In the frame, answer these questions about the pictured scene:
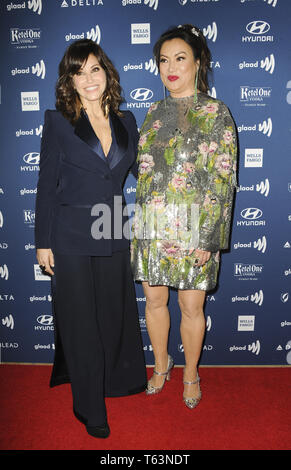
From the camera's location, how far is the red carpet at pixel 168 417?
188 centimetres

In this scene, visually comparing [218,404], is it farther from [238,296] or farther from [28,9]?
[28,9]

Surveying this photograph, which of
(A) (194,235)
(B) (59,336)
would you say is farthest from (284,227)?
(B) (59,336)

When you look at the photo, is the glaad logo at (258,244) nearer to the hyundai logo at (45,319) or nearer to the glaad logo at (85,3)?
the hyundai logo at (45,319)

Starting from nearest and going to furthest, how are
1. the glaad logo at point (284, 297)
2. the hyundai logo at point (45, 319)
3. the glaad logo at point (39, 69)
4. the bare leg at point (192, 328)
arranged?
1. the bare leg at point (192, 328)
2. the glaad logo at point (39, 69)
3. the glaad logo at point (284, 297)
4. the hyundai logo at point (45, 319)

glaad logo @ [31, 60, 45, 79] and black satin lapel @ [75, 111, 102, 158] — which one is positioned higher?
glaad logo @ [31, 60, 45, 79]

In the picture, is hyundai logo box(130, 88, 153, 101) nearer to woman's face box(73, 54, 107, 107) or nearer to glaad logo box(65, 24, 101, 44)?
glaad logo box(65, 24, 101, 44)

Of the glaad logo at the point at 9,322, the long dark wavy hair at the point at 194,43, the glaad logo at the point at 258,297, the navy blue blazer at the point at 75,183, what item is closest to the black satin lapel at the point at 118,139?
the navy blue blazer at the point at 75,183

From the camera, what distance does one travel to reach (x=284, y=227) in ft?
8.05

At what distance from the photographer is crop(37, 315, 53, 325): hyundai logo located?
2.66 metres

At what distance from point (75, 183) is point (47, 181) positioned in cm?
14

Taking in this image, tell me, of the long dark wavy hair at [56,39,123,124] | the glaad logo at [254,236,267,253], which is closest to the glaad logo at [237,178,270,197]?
the glaad logo at [254,236,267,253]

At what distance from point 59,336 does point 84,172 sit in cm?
96

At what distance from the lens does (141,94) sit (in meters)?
2.31

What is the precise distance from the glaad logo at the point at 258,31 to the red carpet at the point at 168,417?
2202 mm
